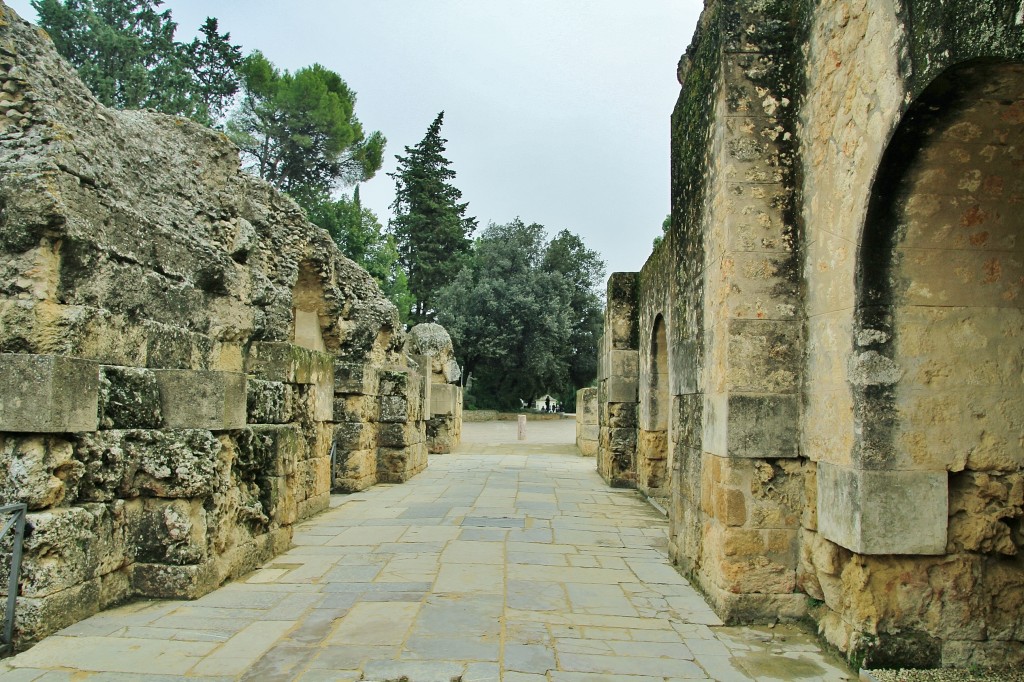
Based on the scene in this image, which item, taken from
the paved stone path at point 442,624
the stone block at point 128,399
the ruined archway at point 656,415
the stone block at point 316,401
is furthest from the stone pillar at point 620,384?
the stone block at point 128,399

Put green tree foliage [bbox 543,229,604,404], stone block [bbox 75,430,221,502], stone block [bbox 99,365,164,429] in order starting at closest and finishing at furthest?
stone block [bbox 75,430,221,502] → stone block [bbox 99,365,164,429] → green tree foliage [bbox 543,229,604,404]

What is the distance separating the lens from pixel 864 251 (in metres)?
3.35

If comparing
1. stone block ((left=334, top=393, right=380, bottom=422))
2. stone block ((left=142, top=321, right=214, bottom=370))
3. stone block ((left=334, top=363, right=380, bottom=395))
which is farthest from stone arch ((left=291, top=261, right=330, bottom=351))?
stone block ((left=142, top=321, right=214, bottom=370))

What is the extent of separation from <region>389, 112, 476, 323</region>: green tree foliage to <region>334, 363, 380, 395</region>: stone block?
92.2 feet

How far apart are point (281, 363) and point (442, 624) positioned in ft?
11.7

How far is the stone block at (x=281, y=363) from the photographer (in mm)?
6387

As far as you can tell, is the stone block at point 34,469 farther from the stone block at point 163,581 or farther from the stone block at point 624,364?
the stone block at point 624,364

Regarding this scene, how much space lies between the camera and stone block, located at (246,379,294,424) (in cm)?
531

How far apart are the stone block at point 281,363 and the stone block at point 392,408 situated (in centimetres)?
327

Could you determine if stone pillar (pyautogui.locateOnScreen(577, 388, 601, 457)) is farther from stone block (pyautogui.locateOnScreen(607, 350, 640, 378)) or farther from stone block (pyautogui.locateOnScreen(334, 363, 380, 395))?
stone block (pyautogui.locateOnScreen(334, 363, 380, 395))

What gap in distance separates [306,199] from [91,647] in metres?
28.1

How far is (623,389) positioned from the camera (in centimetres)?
1071

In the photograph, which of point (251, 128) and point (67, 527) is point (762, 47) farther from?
point (251, 128)

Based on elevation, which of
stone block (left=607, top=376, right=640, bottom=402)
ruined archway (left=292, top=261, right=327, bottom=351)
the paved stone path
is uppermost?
ruined archway (left=292, top=261, right=327, bottom=351)
